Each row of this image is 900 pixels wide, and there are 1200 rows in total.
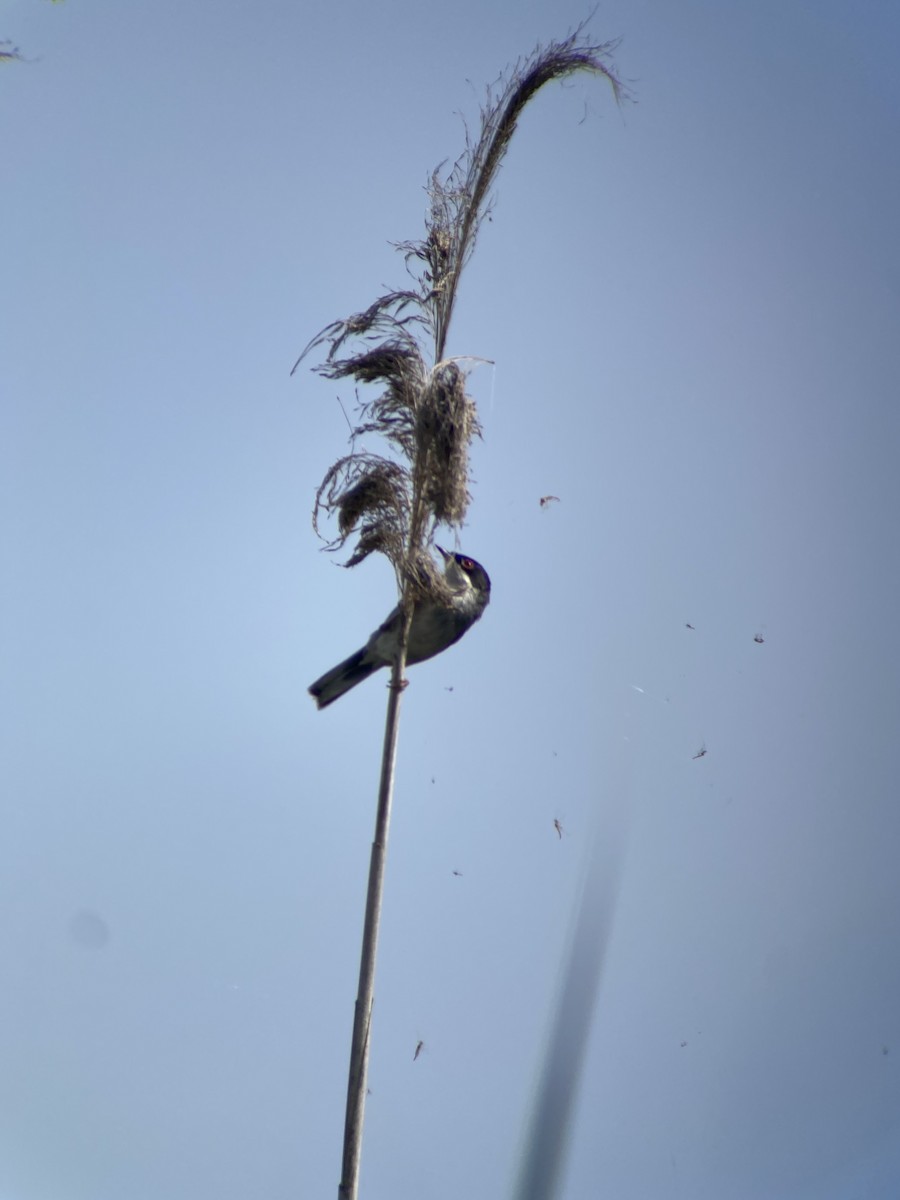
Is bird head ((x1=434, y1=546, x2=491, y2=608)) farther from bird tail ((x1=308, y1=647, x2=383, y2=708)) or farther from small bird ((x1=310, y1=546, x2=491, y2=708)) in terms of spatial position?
bird tail ((x1=308, y1=647, x2=383, y2=708))

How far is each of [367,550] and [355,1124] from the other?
2.25 meters

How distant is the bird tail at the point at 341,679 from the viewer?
279 inches

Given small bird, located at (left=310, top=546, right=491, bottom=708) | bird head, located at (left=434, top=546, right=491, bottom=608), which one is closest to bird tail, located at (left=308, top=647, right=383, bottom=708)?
small bird, located at (left=310, top=546, right=491, bottom=708)

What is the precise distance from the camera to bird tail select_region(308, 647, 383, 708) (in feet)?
23.2

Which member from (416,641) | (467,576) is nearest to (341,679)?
(416,641)

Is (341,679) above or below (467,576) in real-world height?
below

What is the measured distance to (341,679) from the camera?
7090 millimetres

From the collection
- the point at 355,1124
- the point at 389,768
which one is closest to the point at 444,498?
the point at 389,768

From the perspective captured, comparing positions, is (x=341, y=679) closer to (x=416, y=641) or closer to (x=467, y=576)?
(x=416, y=641)

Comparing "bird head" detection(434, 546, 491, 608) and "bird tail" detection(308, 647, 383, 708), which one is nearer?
"bird head" detection(434, 546, 491, 608)

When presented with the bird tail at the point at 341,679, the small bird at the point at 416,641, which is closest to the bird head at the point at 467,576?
the small bird at the point at 416,641

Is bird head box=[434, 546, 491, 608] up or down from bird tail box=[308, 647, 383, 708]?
up

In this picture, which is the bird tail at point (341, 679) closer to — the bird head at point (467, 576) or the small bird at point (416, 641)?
the small bird at point (416, 641)

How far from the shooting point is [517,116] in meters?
5.39
